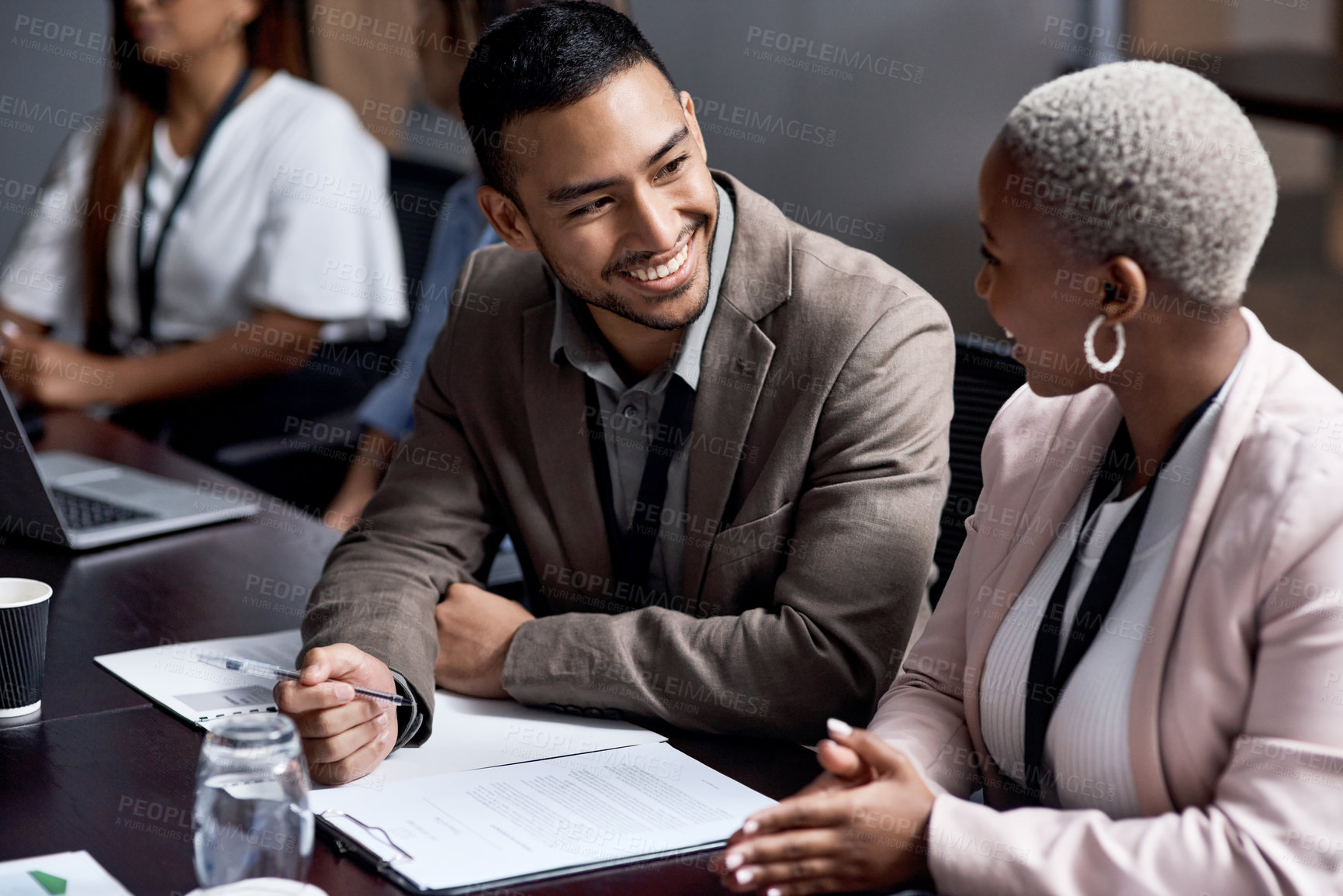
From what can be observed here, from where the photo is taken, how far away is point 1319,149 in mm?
3125

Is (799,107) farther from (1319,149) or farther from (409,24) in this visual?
(409,24)

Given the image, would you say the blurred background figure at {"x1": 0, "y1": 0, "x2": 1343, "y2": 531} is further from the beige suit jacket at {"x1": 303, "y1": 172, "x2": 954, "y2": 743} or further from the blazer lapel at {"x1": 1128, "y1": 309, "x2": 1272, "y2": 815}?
the blazer lapel at {"x1": 1128, "y1": 309, "x2": 1272, "y2": 815}

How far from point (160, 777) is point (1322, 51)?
299 centimetres

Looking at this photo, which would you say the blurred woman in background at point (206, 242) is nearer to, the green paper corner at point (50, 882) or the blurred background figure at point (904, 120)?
the blurred background figure at point (904, 120)

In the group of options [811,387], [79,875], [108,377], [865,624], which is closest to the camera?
[79,875]

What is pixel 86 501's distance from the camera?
209cm

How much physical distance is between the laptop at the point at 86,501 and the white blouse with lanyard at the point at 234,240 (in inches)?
39.3

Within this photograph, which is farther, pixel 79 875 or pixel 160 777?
pixel 160 777

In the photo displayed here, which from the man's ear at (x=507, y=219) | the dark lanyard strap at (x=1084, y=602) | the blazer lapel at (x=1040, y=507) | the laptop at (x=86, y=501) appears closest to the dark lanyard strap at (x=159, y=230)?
the laptop at (x=86, y=501)

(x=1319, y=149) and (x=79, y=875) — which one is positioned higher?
(x=1319, y=149)

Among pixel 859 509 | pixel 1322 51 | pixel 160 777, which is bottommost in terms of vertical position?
pixel 160 777

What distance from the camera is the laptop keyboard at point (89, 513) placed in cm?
198

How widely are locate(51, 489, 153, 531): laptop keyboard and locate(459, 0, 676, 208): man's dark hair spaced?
2.74 feet

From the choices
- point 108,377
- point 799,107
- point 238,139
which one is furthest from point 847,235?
point 108,377
